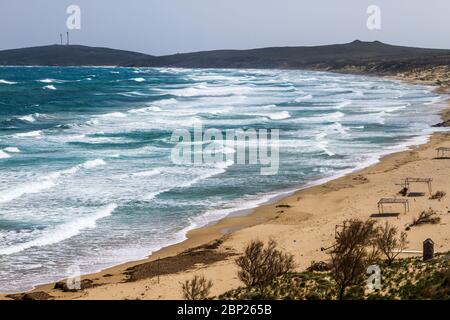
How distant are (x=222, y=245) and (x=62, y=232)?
20.8 ft

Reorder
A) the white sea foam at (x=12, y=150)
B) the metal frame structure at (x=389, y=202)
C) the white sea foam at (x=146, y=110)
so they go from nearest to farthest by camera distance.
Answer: the metal frame structure at (x=389, y=202) → the white sea foam at (x=12, y=150) → the white sea foam at (x=146, y=110)

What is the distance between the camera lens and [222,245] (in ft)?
86.8

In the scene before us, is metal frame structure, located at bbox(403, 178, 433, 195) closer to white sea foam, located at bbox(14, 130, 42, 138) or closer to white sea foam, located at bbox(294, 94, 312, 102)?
white sea foam, located at bbox(14, 130, 42, 138)

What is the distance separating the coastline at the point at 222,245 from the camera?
21.1 meters

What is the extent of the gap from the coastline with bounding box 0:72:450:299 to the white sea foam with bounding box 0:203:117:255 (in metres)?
3.86

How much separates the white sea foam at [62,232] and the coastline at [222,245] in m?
3.86

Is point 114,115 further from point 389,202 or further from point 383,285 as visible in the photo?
point 383,285

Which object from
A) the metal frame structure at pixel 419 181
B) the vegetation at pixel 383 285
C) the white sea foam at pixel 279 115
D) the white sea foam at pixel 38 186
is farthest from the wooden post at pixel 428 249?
the white sea foam at pixel 279 115

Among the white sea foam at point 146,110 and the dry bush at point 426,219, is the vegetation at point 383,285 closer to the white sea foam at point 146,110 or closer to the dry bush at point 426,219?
the dry bush at point 426,219

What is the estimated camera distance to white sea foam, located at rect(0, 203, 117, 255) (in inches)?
1023

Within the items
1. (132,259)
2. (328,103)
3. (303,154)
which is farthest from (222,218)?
(328,103)

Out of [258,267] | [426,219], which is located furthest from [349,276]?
[426,219]

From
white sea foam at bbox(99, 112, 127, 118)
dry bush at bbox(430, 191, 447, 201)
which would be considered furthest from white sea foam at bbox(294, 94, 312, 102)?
dry bush at bbox(430, 191, 447, 201)
